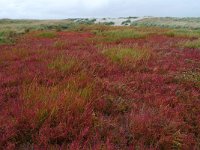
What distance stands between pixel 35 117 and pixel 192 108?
3.17 metres

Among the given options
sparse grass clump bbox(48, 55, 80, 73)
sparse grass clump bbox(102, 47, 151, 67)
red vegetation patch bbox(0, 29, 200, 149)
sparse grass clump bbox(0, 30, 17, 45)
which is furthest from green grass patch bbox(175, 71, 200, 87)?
sparse grass clump bbox(0, 30, 17, 45)

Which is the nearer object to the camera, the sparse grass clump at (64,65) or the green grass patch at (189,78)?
the green grass patch at (189,78)

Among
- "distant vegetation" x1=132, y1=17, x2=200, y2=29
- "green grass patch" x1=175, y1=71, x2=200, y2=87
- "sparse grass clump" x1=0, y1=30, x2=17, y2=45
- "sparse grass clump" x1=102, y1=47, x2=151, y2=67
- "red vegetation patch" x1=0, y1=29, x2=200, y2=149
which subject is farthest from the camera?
"distant vegetation" x1=132, y1=17, x2=200, y2=29

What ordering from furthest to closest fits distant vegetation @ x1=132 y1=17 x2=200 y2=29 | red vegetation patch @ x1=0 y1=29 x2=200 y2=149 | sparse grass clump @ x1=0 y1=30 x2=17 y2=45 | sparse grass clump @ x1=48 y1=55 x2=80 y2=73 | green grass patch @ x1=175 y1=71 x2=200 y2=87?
distant vegetation @ x1=132 y1=17 x2=200 y2=29
sparse grass clump @ x1=0 y1=30 x2=17 y2=45
sparse grass clump @ x1=48 y1=55 x2=80 y2=73
green grass patch @ x1=175 y1=71 x2=200 y2=87
red vegetation patch @ x1=0 y1=29 x2=200 y2=149

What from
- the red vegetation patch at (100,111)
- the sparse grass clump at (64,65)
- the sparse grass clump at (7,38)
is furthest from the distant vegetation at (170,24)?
the red vegetation patch at (100,111)

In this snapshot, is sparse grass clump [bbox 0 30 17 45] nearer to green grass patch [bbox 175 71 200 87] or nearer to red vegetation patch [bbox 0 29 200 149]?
red vegetation patch [bbox 0 29 200 149]

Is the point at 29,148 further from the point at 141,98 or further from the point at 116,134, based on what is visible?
the point at 141,98

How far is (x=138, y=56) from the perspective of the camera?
389 inches

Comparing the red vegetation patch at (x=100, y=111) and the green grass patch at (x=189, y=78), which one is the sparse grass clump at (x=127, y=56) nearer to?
the red vegetation patch at (x=100, y=111)

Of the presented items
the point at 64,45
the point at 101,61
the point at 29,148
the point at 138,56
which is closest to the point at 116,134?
the point at 29,148

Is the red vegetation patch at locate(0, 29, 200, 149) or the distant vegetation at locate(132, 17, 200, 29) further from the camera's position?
the distant vegetation at locate(132, 17, 200, 29)

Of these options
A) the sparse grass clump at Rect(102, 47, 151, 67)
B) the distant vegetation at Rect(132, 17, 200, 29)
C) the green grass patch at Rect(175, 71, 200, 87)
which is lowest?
the distant vegetation at Rect(132, 17, 200, 29)

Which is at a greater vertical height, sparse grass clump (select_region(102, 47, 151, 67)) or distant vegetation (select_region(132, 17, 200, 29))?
sparse grass clump (select_region(102, 47, 151, 67))

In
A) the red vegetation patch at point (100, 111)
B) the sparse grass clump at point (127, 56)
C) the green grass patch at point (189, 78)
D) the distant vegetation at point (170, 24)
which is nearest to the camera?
the red vegetation patch at point (100, 111)
